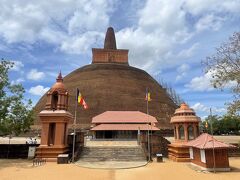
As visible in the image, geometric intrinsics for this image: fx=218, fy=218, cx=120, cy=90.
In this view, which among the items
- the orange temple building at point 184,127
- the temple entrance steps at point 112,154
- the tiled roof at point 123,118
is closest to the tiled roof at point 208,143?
the orange temple building at point 184,127

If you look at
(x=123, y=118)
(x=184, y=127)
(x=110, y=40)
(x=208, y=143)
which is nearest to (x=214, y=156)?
(x=208, y=143)

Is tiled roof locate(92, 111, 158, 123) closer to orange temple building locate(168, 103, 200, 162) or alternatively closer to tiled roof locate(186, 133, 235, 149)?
orange temple building locate(168, 103, 200, 162)

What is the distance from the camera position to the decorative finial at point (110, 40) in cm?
7294

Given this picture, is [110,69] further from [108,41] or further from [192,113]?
[192,113]

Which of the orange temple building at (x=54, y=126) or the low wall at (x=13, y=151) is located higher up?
the orange temple building at (x=54, y=126)

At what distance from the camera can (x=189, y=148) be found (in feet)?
60.7

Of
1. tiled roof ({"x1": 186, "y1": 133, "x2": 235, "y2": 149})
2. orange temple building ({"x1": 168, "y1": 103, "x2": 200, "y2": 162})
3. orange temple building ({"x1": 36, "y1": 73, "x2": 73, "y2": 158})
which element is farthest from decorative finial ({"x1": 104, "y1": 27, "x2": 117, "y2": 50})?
tiled roof ({"x1": 186, "y1": 133, "x2": 235, "y2": 149})

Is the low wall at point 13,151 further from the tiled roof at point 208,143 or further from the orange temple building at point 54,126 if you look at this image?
the tiled roof at point 208,143

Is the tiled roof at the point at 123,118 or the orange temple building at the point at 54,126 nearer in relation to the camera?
the orange temple building at the point at 54,126

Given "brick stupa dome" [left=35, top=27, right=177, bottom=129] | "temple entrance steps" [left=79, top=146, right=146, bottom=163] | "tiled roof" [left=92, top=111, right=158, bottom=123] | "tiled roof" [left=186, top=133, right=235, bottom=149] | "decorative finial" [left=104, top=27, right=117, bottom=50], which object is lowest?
"temple entrance steps" [left=79, top=146, right=146, bottom=163]

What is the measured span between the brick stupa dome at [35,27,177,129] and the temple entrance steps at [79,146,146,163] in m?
27.8

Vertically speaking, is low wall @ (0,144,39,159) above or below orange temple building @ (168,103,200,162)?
below

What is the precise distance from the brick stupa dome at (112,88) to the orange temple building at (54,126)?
2695cm

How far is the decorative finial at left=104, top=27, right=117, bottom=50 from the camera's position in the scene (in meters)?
72.9
